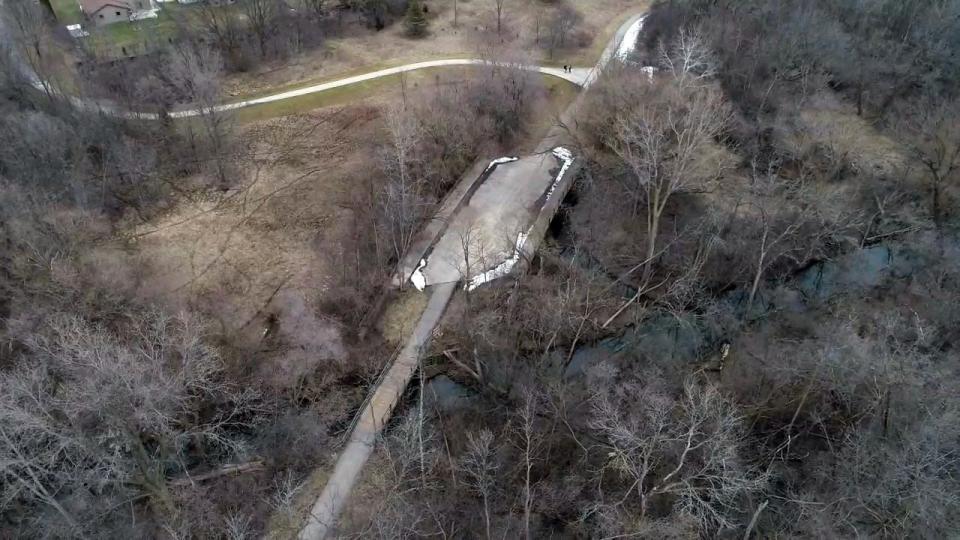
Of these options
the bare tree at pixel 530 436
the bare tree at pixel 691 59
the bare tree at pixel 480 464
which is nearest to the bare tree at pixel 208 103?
the bare tree at pixel 530 436

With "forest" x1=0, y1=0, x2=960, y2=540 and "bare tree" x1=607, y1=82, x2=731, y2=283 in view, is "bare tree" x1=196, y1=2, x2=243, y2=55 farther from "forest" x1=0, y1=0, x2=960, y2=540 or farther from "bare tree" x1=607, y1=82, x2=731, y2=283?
"bare tree" x1=607, y1=82, x2=731, y2=283

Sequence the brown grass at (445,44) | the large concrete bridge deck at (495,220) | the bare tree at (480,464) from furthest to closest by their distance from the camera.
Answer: the brown grass at (445,44)
the large concrete bridge deck at (495,220)
the bare tree at (480,464)

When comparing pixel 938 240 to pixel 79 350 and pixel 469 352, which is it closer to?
pixel 469 352

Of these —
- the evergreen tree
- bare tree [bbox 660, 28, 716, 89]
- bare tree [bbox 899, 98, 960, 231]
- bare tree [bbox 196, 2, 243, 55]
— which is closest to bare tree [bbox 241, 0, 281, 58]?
bare tree [bbox 196, 2, 243, 55]

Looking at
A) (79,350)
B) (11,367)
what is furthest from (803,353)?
(11,367)

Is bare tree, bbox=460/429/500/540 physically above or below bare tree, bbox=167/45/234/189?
below

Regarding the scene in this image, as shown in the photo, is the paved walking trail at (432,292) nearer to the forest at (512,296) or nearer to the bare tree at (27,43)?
the forest at (512,296)
